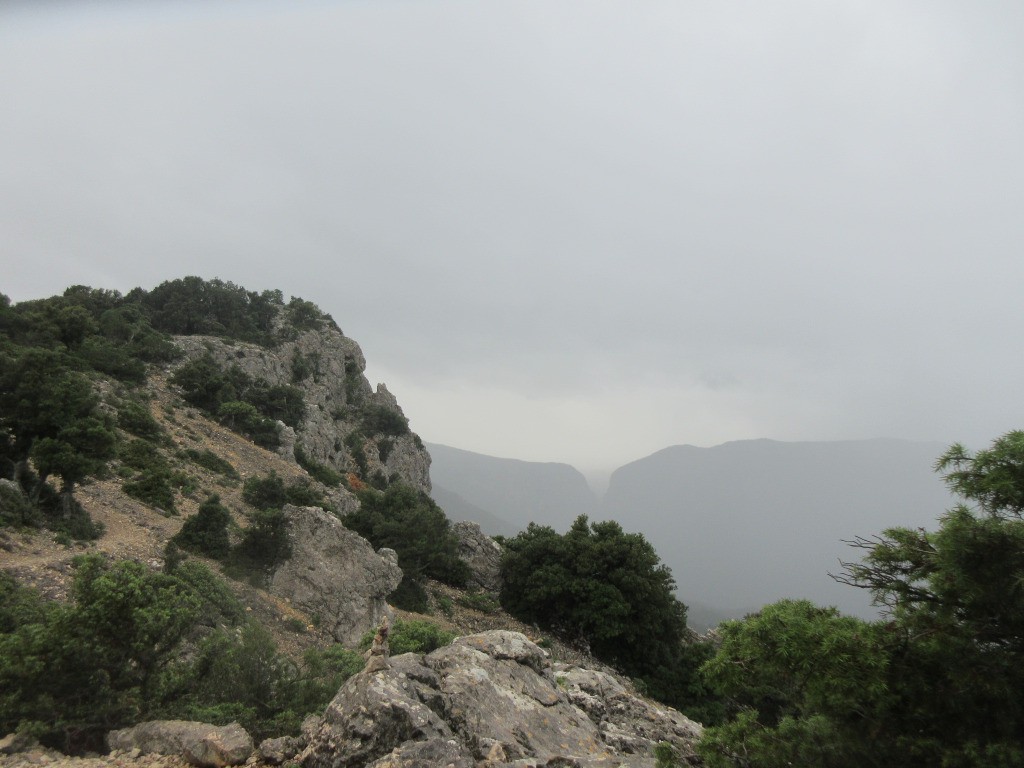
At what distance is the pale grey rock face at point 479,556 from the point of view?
2892cm

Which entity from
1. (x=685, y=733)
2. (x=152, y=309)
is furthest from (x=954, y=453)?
(x=152, y=309)

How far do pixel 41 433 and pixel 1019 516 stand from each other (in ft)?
78.7

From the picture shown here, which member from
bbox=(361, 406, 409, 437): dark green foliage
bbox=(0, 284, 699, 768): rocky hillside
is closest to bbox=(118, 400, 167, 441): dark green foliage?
bbox=(0, 284, 699, 768): rocky hillside

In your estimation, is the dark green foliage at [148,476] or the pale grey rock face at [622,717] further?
the dark green foliage at [148,476]

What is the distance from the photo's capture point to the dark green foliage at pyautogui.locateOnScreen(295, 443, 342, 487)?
1444 inches

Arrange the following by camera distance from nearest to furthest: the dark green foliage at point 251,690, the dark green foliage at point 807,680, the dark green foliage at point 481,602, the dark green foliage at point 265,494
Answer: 1. the dark green foliage at point 807,680
2. the dark green foliage at point 251,690
3. the dark green foliage at point 265,494
4. the dark green foliage at point 481,602

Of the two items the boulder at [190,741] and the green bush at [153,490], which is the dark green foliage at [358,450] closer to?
the green bush at [153,490]

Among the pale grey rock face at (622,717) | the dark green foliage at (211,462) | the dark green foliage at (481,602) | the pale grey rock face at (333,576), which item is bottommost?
the dark green foliage at (481,602)

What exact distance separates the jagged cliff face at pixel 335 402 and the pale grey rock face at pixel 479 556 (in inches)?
615

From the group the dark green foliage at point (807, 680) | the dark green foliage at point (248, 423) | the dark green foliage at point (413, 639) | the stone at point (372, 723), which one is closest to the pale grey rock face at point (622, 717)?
the dark green foliage at point (807, 680)

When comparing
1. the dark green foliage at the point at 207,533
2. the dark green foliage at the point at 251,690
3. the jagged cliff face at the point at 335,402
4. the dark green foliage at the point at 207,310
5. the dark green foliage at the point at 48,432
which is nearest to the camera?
the dark green foliage at the point at 251,690

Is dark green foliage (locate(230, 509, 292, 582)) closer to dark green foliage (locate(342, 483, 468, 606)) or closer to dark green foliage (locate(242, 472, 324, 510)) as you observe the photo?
dark green foliage (locate(242, 472, 324, 510))

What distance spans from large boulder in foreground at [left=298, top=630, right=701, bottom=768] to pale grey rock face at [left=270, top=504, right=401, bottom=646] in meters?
11.0

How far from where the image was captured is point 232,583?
17.6 m
